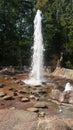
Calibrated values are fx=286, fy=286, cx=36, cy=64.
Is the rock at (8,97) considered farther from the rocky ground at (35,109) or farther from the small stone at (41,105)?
the small stone at (41,105)

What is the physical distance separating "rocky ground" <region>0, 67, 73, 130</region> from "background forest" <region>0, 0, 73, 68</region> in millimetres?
19614

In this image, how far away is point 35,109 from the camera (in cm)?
1080

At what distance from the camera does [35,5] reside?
40.0 m

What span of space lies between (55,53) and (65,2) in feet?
26.1

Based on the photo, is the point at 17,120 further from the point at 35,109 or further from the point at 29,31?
the point at 29,31

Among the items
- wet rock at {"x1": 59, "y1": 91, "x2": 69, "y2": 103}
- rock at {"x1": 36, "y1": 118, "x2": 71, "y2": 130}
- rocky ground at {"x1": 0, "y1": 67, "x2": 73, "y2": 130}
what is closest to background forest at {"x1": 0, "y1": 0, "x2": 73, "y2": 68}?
rocky ground at {"x1": 0, "y1": 67, "x2": 73, "y2": 130}

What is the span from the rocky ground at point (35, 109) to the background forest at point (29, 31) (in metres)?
19.6

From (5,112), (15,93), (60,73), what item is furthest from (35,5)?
(5,112)

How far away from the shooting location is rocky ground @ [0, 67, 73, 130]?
506 centimetres

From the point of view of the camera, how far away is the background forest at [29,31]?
37125 millimetres

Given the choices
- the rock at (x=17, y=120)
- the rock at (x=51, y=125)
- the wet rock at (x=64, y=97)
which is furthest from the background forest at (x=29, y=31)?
the rock at (x=51, y=125)

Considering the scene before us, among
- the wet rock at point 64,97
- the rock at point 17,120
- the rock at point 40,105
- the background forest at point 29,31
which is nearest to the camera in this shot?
the rock at point 17,120

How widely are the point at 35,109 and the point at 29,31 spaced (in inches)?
1143

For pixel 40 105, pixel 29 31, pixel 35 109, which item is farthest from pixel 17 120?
pixel 29 31
